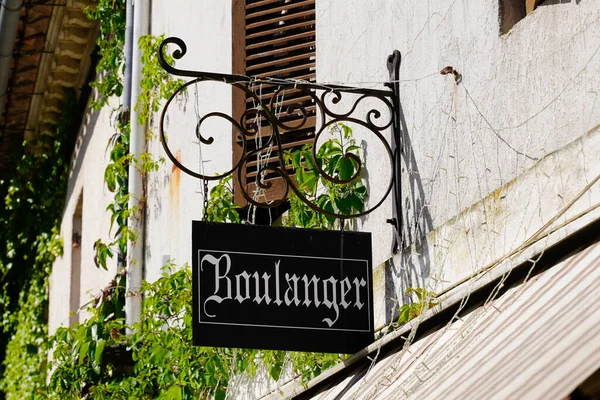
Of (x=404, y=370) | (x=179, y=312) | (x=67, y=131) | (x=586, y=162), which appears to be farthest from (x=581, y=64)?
(x=67, y=131)

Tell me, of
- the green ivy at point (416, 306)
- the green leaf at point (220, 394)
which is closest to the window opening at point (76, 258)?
the green leaf at point (220, 394)

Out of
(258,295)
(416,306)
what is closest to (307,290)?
(258,295)

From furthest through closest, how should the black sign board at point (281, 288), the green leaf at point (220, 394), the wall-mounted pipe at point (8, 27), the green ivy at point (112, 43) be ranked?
the wall-mounted pipe at point (8, 27) < the green ivy at point (112, 43) < the green leaf at point (220, 394) < the black sign board at point (281, 288)

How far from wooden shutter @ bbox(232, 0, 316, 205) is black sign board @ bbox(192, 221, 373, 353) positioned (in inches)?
65.3

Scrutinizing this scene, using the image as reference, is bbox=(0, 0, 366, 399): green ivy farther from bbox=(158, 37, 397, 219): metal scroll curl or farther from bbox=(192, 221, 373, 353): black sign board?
bbox=(192, 221, 373, 353): black sign board

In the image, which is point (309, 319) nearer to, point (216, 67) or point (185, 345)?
point (185, 345)

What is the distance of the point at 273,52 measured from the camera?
7887 millimetres

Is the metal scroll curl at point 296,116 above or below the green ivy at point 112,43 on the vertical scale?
below

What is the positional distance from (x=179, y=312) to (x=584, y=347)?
482 centimetres

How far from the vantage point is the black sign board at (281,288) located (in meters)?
5.61

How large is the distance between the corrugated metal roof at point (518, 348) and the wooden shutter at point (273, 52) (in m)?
2.32

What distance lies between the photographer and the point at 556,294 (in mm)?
4363

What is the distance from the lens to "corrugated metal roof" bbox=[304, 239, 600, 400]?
3842 millimetres

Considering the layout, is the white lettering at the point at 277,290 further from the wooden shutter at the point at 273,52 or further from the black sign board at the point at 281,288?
the wooden shutter at the point at 273,52
